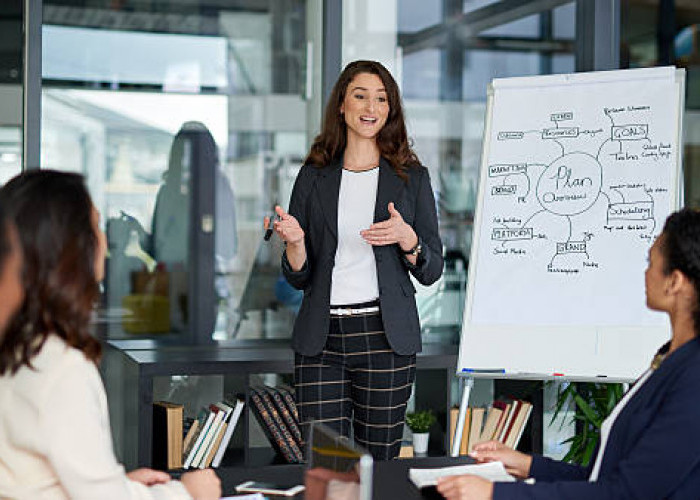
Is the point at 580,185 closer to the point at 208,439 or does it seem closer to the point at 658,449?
the point at 208,439

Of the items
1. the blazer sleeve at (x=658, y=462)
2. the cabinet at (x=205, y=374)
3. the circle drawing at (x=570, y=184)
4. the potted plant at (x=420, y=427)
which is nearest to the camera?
the blazer sleeve at (x=658, y=462)

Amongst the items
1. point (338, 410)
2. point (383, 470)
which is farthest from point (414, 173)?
point (383, 470)

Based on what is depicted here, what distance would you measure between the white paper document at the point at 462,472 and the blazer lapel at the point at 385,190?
1100mm

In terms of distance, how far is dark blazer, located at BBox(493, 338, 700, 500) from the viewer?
1.64 m

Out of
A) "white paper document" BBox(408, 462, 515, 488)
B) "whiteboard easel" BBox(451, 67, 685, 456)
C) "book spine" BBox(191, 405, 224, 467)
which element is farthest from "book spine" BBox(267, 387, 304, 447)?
"white paper document" BBox(408, 462, 515, 488)

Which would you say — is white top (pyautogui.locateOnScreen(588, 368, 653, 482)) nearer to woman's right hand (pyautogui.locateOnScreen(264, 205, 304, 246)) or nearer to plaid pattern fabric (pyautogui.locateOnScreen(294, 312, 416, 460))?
plaid pattern fabric (pyautogui.locateOnScreen(294, 312, 416, 460))

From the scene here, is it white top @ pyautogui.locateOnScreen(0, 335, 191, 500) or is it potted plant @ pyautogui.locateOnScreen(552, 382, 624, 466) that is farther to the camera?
potted plant @ pyautogui.locateOnScreen(552, 382, 624, 466)

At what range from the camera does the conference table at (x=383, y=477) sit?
1789 millimetres

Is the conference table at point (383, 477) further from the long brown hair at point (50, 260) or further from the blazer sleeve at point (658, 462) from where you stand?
the long brown hair at point (50, 260)

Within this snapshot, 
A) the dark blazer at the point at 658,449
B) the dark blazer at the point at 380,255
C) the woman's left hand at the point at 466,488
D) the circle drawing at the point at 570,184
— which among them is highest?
the circle drawing at the point at 570,184

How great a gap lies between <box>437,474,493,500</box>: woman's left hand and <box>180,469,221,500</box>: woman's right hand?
1.33ft

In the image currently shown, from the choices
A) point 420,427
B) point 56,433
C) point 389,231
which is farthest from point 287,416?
point 56,433

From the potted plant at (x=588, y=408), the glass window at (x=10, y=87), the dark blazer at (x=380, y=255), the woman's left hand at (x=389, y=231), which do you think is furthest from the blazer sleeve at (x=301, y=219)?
the glass window at (x=10, y=87)

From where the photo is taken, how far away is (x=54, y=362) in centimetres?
147
